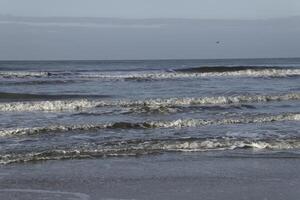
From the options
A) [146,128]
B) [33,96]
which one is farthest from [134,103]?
[33,96]

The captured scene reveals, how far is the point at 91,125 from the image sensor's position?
14.3 m

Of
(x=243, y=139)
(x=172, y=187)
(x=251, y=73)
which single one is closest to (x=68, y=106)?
(x=243, y=139)

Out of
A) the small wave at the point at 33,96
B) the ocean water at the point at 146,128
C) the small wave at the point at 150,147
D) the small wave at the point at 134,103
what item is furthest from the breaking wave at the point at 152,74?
the small wave at the point at 150,147

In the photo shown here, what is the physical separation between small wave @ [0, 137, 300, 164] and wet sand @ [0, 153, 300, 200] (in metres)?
0.41

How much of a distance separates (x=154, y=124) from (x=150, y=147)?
3.58 m


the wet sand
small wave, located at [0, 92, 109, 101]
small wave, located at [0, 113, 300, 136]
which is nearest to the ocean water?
small wave, located at [0, 113, 300, 136]

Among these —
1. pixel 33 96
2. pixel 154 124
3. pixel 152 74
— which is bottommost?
pixel 33 96

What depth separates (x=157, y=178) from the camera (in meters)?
8.29

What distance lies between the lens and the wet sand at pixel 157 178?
24.1 ft

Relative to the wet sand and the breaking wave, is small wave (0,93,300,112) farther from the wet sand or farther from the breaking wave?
the breaking wave

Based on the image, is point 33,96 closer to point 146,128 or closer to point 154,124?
point 154,124

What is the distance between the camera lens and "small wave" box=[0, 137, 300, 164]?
10.1 meters

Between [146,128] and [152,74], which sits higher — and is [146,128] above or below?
below

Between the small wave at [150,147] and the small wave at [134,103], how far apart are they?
286 inches
